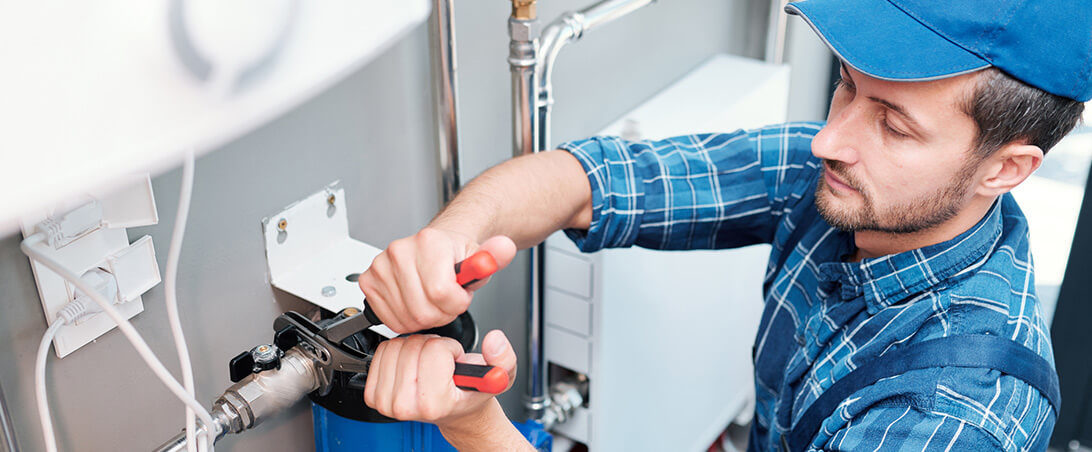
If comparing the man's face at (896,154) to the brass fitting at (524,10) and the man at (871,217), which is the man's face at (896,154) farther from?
the brass fitting at (524,10)

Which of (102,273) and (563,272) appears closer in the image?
(102,273)

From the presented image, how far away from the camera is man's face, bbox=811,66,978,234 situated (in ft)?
2.75

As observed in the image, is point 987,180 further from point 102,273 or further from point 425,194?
point 102,273

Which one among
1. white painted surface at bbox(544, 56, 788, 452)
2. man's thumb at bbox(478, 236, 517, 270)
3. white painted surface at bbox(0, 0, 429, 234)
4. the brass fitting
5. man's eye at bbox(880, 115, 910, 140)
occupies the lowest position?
white painted surface at bbox(544, 56, 788, 452)

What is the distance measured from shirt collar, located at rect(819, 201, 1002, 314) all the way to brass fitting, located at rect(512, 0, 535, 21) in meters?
0.43

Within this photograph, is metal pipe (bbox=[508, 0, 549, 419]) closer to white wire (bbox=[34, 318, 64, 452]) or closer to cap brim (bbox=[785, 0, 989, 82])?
cap brim (bbox=[785, 0, 989, 82])

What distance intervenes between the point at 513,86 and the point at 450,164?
11 cm

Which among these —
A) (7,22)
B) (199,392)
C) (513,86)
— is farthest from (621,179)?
(7,22)

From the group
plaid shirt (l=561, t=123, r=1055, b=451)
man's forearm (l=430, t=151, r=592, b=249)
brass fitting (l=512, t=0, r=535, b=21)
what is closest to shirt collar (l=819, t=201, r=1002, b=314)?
plaid shirt (l=561, t=123, r=1055, b=451)

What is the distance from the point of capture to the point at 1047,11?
0.79m

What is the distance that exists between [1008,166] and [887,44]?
0.62 feet

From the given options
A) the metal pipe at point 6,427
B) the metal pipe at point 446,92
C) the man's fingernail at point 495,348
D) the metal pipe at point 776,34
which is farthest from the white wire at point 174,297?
the metal pipe at point 776,34

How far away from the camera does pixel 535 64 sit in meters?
1.02

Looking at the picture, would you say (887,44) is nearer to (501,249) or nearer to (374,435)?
(501,249)
